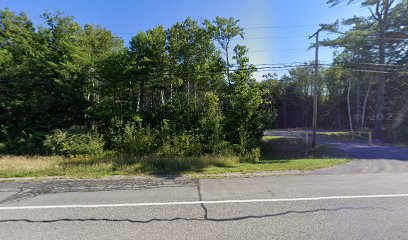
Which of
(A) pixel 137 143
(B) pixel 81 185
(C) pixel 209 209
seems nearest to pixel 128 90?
(A) pixel 137 143

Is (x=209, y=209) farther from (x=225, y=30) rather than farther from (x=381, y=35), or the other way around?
(x=381, y=35)

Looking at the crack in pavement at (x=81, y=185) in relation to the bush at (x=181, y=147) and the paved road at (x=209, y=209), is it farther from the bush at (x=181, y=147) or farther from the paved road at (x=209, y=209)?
the bush at (x=181, y=147)

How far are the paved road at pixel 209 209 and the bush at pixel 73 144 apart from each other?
20.7 ft

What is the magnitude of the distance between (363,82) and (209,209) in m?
40.5

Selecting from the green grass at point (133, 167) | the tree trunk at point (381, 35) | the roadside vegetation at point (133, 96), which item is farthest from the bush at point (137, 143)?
the tree trunk at point (381, 35)

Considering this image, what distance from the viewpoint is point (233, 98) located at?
56.9 feet

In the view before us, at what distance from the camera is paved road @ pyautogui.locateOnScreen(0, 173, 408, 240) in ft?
13.3

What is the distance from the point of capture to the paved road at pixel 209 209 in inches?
160

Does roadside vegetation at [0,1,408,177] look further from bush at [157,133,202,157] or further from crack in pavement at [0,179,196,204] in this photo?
crack in pavement at [0,179,196,204]

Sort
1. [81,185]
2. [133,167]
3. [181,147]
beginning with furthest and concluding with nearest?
[181,147] → [133,167] → [81,185]

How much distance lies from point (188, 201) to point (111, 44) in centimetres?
2125

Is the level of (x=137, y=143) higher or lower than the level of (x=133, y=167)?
higher

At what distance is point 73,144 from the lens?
14422 millimetres

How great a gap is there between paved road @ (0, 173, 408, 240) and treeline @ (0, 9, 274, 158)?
→ 8.41m
